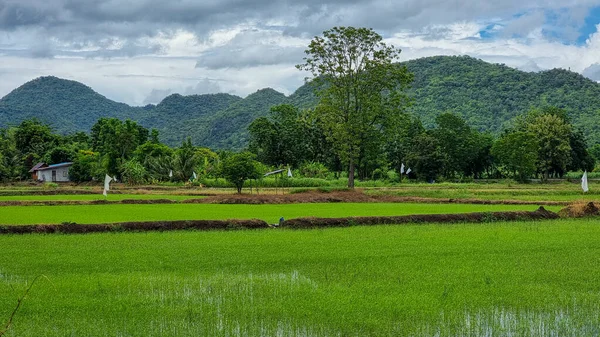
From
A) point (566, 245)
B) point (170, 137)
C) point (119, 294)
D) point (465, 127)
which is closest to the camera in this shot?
point (119, 294)

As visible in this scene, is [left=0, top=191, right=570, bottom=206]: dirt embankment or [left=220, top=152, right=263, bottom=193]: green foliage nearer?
[left=0, top=191, right=570, bottom=206]: dirt embankment

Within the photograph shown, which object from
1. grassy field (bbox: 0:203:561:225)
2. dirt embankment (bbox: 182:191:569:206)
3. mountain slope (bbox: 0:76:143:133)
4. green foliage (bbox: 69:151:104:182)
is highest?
mountain slope (bbox: 0:76:143:133)

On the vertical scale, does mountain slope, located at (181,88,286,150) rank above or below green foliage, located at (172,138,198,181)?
above

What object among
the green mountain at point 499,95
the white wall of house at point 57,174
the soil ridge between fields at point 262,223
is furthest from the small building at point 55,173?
the green mountain at point 499,95

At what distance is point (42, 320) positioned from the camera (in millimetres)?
7590

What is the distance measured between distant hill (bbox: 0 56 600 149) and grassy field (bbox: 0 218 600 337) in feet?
247

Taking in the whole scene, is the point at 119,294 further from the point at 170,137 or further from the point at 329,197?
the point at 170,137

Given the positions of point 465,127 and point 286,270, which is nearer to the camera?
point 286,270

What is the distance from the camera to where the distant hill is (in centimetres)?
9044

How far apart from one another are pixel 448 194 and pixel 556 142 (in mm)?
30322

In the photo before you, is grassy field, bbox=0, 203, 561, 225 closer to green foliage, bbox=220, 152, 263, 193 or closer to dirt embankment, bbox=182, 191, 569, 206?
dirt embankment, bbox=182, 191, 569, 206

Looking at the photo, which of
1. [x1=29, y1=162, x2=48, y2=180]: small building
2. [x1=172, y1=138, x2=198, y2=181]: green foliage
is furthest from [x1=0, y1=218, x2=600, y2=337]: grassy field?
[x1=29, y1=162, x2=48, y2=180]: small building

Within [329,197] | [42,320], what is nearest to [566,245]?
[42,320]

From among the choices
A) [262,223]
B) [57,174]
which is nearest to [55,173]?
[57,174]
